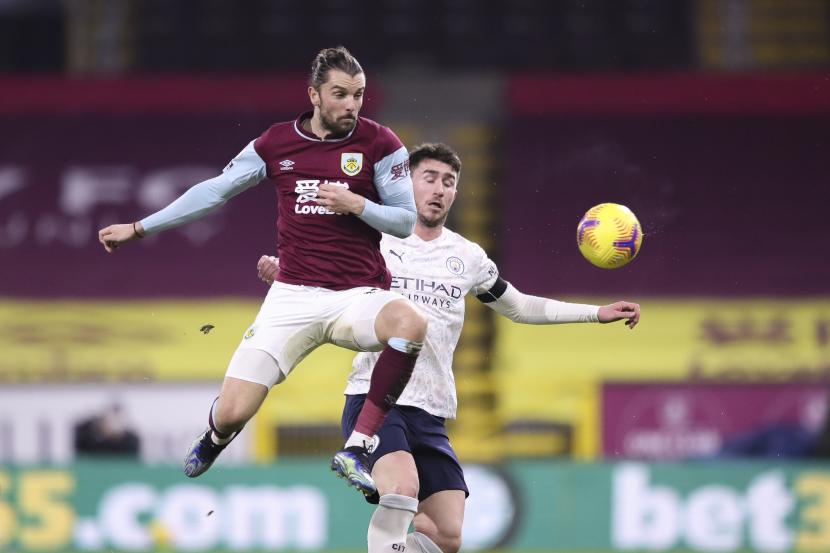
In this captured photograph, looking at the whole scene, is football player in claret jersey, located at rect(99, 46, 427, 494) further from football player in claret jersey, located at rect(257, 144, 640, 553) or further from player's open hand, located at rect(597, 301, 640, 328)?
player's open hand, located at rect(597, 301, 640, 328)

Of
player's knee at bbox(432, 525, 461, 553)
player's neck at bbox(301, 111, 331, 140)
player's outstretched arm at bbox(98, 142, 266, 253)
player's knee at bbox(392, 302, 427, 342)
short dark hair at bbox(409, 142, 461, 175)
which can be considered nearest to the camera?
player's knee at bbox(392, 302, 427, 342)

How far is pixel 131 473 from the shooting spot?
12430 mm

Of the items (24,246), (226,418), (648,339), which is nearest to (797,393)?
(648,339)

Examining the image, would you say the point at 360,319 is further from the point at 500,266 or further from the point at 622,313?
the point at 500,266

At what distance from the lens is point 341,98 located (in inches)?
244

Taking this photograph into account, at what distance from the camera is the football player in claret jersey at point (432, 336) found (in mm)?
6777

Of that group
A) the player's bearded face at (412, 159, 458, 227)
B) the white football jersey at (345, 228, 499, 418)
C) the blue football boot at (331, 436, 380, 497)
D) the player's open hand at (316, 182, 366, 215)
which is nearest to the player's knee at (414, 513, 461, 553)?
the white football jersey at (345, 228, 499, 418)

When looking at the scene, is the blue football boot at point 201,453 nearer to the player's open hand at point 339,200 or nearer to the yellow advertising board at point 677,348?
the player's open hand at point 339,200

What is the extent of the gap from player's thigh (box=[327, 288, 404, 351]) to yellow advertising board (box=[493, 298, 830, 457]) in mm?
8704

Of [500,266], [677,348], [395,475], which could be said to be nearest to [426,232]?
[395,475]

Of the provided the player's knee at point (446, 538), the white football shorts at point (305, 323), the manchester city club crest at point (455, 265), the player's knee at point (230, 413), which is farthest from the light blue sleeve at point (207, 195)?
the player's knee at point (446, 538)

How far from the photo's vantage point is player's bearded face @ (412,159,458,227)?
7.03 metres

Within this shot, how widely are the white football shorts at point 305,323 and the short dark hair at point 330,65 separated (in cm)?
90

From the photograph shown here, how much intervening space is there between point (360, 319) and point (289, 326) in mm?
352
